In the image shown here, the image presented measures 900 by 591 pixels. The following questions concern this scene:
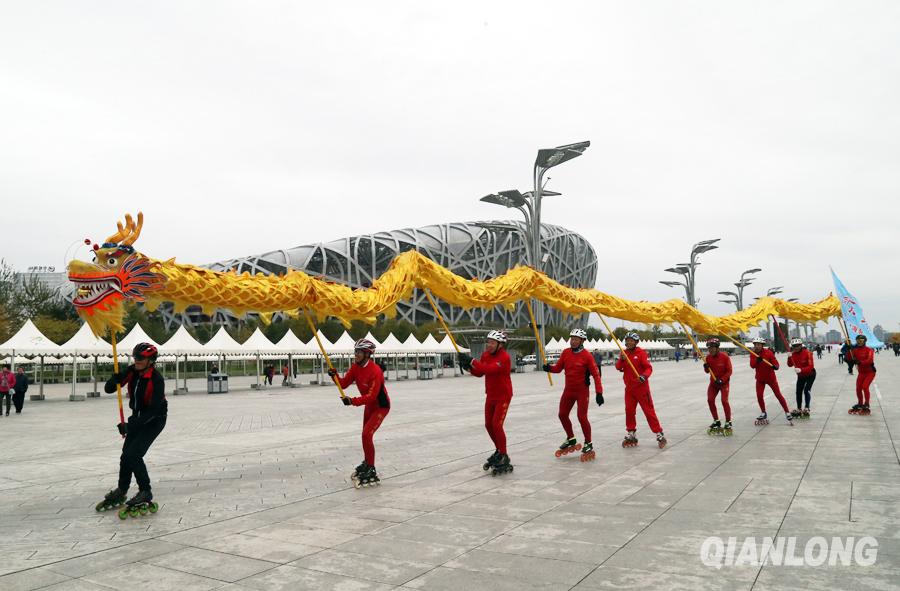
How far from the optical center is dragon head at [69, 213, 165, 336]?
6.32 metres

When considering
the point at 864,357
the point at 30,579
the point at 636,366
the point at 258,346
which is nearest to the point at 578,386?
the point at 636,366

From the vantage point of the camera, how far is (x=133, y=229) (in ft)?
21.7

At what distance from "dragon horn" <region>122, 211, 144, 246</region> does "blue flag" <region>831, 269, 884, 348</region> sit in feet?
41.6

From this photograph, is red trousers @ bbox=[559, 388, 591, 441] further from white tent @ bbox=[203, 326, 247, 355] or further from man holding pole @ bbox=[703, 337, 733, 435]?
white tent @ bbox=[203, 326, 247, 355]

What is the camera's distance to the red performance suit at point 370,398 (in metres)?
7.13

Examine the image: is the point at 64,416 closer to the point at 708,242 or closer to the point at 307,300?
the point at 307,300

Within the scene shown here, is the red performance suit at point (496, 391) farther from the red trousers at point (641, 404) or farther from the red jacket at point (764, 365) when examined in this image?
the red jacket at point (764, 365)

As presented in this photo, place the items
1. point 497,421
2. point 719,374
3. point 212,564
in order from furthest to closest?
1. point 719,374
2. point 497,421
3. point 212,564

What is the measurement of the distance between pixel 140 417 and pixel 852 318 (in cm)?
1318

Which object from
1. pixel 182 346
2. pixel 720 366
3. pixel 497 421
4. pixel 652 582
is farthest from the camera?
pixel 182 346

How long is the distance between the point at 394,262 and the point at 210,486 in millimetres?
3902

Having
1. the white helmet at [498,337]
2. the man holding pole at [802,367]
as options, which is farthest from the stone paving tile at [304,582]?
the man holding pole at [802,367]

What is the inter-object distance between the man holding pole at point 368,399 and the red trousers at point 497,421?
1.41 m

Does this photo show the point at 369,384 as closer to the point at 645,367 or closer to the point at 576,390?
the point at 576,390
